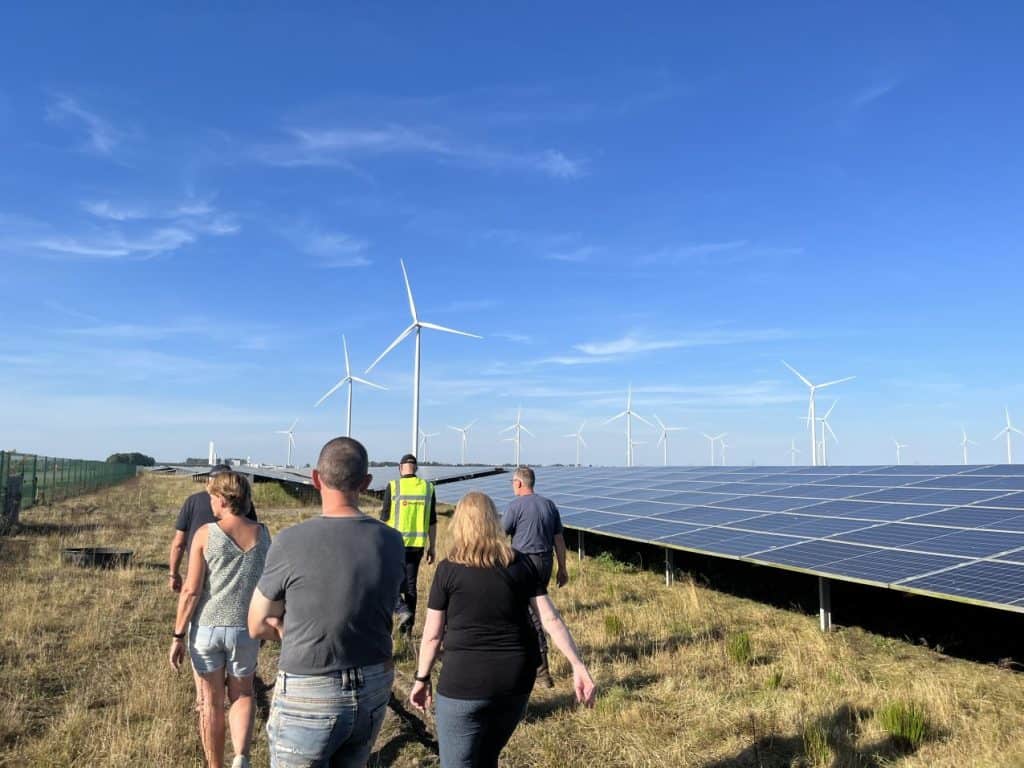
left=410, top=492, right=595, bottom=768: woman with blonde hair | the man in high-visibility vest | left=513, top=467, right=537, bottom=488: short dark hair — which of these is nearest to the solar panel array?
left=513, top=467, right=537, bottom=488: short dark hair

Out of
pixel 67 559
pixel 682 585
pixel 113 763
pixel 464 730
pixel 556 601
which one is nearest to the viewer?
pixel 464 730

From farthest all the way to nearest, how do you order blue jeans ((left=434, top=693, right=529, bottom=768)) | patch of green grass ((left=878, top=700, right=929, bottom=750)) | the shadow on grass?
patch of green grass ((left=878, top=700, right=929, bottom=750))
the shadow on grass
blue jeans ((left=434, top=693, right=529, bottom=768))

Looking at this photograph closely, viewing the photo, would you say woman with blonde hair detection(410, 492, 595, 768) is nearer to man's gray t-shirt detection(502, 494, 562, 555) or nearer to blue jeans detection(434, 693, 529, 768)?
blue jeans detection(434, 693, 529, 768)

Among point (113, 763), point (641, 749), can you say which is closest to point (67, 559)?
point (113, 763)

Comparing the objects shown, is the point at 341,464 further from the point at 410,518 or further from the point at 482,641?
the point at 410,518

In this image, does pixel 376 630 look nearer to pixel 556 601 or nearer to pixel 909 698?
pixel 909 698

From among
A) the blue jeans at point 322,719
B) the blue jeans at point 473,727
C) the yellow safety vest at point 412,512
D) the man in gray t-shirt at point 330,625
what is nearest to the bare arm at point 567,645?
the blue jeans at point 473,727

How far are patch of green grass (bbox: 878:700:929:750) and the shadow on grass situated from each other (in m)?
0.04

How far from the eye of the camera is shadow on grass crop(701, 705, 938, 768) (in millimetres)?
5586

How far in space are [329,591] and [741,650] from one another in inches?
254

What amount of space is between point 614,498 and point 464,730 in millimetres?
17353

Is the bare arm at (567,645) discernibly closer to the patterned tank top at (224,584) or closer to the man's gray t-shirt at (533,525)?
the patterned tank top at (224,584)

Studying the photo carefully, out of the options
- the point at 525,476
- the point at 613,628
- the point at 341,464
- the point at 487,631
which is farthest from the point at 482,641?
the point at 613,628

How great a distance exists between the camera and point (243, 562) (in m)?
4.83
